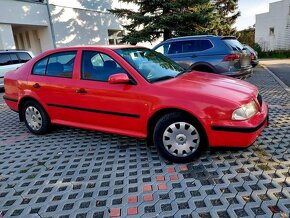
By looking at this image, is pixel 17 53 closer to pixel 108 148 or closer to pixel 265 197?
pixel 108 148

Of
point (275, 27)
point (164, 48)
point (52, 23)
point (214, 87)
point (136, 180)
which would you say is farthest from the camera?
point (275, 27)

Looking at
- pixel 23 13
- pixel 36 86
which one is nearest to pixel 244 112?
pixel 36 86

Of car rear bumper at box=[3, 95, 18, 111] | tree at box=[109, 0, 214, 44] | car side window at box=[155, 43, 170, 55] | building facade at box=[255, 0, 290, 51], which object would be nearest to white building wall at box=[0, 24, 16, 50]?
tree at box=[109, 0, 214, 44]

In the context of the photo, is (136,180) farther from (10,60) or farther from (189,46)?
(10,60)

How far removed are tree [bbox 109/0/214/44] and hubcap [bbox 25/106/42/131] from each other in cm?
1035

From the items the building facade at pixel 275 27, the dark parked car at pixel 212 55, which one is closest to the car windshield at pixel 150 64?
the dark parked car at pixel 212 55

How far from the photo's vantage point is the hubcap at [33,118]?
4.87 m

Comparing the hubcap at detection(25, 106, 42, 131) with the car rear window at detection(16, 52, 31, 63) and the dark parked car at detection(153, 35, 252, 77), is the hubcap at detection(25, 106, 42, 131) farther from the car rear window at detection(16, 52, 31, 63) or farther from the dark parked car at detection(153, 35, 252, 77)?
the car rear window at detection(16, 52, 31, 63)

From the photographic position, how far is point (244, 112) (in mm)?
3279

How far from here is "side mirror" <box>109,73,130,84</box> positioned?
363cm

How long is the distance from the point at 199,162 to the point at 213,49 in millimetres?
4654

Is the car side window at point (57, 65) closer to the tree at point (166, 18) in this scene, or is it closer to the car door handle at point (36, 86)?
the car door handle at point (36, 86)

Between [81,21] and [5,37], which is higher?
[81,21]

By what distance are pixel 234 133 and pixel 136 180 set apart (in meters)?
1.32
